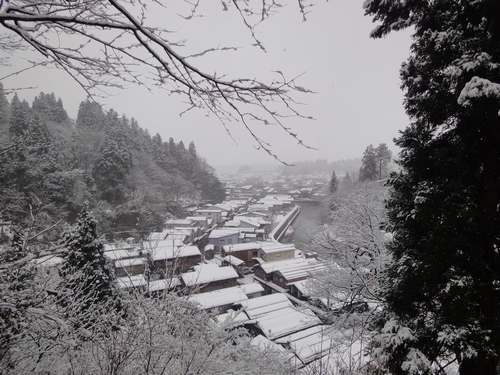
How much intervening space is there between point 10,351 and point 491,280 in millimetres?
5198

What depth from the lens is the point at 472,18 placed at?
9.72 ft

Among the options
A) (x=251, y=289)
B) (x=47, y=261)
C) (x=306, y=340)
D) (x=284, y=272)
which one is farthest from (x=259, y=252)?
(x=47, y=261)

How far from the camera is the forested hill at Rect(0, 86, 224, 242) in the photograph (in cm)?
1459

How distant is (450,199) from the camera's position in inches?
117

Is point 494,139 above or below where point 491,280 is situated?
above

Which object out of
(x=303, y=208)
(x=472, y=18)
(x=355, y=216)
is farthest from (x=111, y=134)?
(x=303, y=208)

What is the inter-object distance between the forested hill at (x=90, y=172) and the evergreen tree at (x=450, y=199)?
9009 millimetres

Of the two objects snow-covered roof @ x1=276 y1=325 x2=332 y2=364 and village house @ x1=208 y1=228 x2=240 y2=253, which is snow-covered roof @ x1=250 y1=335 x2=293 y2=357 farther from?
village house @ x1=208 y1=228 x2=240 y2=253

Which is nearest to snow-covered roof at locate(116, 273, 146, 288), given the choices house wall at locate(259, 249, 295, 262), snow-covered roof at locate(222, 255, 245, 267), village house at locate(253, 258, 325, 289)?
snow-covered roof at locate(222, 255, 245, 267)

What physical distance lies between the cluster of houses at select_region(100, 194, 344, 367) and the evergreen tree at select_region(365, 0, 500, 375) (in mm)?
1283

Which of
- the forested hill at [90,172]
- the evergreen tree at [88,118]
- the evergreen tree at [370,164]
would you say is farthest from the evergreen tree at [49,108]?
the evergreen tree at [370,164]

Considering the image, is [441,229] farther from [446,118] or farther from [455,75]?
[455,75]

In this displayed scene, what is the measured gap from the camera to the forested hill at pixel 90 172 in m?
14.6

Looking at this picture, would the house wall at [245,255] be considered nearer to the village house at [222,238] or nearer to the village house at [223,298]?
the village house at [222,238]
